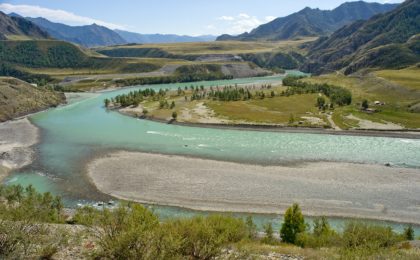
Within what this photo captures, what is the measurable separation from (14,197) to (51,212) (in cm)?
812

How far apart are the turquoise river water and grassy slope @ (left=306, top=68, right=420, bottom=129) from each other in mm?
18257

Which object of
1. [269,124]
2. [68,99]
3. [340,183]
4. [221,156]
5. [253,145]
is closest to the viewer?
[340,183]

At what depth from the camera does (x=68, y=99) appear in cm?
17150

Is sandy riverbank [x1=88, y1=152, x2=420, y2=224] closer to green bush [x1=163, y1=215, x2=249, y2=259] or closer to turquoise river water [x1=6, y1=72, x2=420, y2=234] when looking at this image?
turquoise river water [x1=6, y1=72, x2=420, y2=234]

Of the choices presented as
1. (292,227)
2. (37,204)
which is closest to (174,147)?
(37,204)

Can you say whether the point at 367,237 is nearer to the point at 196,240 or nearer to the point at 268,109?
the point at 196,240

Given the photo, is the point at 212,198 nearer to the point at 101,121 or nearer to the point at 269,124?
the point at 269,124

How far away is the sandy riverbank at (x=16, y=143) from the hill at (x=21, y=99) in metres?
7.26

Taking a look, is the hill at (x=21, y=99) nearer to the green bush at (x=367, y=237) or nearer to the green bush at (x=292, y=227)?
the green bush at (x=292, y=227)

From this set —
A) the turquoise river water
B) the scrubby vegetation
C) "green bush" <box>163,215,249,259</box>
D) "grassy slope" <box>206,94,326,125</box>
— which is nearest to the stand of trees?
"grassy slope" <box>206,94,326,125</box>

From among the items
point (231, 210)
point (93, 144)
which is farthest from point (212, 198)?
point (93, 144)

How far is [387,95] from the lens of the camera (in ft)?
471

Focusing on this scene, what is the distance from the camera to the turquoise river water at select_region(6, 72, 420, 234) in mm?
64438

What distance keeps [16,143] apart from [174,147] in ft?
126
